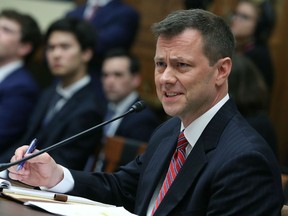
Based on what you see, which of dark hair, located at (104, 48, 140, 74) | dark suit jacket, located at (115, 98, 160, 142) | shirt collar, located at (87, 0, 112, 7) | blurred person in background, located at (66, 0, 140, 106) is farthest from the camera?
shirt collar, located at (87, 0, 112, 7)

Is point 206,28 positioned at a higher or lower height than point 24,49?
higher

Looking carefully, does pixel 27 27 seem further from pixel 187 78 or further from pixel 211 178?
pixel 211 178

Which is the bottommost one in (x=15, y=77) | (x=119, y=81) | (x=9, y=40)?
(x=119, y=81)

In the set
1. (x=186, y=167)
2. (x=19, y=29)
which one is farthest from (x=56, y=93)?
(x=186, y=167)

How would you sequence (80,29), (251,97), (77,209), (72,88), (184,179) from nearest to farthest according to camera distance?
(77,209) → (184,179) → (251,97) → (72,88) → (80,29)

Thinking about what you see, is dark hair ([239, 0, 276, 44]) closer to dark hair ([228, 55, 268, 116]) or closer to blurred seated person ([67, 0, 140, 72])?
blurred seated person ([67, 0, 140, 72])

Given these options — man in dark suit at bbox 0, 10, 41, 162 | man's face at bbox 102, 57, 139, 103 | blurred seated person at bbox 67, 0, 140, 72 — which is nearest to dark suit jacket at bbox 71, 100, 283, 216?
man in dark suit at bbox 0, 10, 41, 162

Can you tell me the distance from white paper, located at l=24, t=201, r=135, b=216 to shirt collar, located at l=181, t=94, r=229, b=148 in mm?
371

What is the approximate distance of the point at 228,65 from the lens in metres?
2.60

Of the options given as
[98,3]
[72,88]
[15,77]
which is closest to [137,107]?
[72,88]

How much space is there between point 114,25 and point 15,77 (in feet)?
2.97

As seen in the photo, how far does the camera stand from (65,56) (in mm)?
4980

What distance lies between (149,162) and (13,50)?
273 centimetres

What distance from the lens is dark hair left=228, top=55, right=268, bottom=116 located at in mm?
4227
